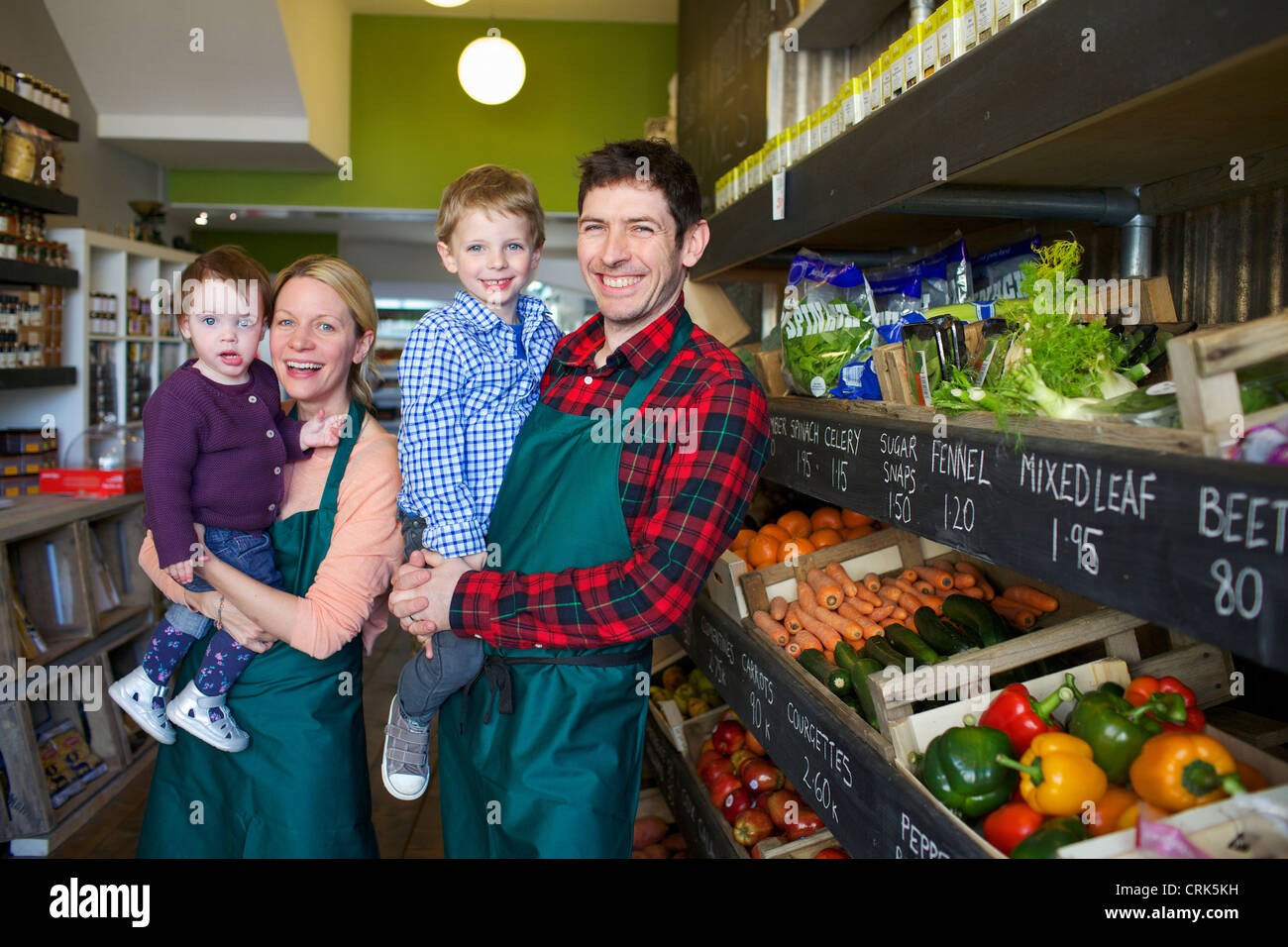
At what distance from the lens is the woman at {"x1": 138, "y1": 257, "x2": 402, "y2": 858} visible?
1.93 meters

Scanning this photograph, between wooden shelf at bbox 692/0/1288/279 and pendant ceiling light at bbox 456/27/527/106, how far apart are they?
14.3 ft

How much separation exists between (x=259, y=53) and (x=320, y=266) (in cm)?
497

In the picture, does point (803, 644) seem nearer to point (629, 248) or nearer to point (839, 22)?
point (629, 248)

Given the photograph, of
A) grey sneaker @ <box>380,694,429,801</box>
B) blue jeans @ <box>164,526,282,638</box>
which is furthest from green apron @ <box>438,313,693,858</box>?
blue jeans @ <box>164,526,282,638</box>

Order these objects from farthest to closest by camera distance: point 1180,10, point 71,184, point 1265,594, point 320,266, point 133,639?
point 71,184 < point 133,639 < point 320,266 < point 1180,10 < point 1265,594

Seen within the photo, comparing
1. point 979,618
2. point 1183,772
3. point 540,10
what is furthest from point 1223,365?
point 540,10

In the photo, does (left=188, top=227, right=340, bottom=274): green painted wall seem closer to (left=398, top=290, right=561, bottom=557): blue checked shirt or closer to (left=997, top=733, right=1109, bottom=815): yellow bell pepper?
(left=398, top=290, right=561, bottom=557): blue checked shirt

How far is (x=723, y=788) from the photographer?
268 cm

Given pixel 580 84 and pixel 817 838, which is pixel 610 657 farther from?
pixel 580 84

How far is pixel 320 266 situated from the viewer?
201 centimetres

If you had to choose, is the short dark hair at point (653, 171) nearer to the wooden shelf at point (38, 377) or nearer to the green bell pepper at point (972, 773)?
the green bell pepper at point (972, 773)

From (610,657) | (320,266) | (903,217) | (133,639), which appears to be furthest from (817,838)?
(133,639)

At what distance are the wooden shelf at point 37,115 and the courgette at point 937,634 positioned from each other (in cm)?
432

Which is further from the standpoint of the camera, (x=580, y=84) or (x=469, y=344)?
(x=580, y=84)
